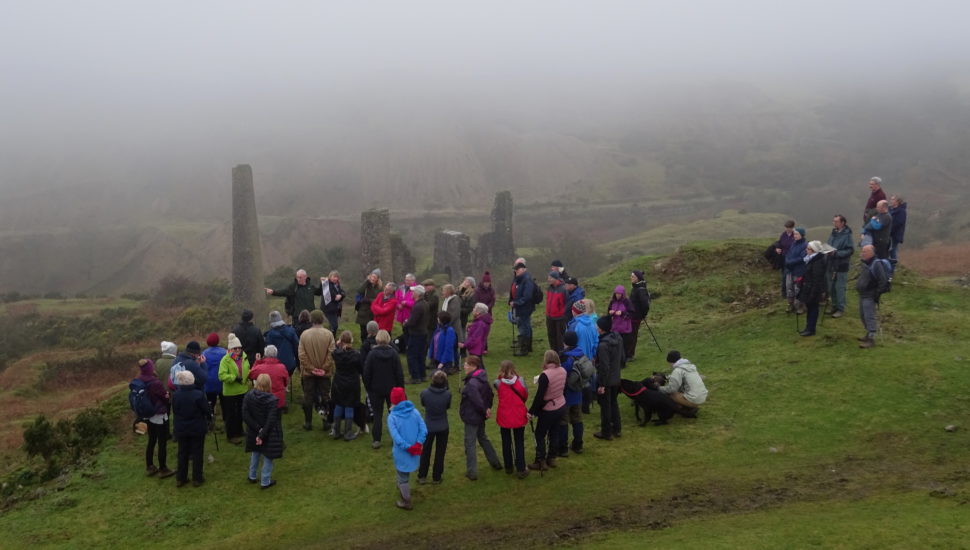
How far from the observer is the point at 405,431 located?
11.9 meters

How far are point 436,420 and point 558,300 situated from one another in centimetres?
692

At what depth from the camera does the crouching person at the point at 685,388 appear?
1469cm

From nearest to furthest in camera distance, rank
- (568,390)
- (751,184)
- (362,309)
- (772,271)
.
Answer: (568,390)
(362,309)
(772,271)
(751,184)

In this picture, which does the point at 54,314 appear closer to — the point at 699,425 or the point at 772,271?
the point at 772,271

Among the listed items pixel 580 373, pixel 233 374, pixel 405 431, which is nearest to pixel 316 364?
pixel 233 374

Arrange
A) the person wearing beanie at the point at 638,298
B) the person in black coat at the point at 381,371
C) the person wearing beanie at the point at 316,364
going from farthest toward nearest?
the person wearing beanie at the point at 638,298 < the person wearing beanie at the point at 316,364 < the person in black coat at the point at 381,371

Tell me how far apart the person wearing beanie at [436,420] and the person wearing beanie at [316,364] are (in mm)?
3135

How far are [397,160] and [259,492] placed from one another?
142736 millimetres

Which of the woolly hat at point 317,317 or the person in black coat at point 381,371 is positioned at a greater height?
the woolly hat at point 317,317

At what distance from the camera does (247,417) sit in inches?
511

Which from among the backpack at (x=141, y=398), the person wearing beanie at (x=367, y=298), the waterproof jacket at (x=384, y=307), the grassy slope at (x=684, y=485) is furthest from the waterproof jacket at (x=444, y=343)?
the backpack at (x=141, y=398)

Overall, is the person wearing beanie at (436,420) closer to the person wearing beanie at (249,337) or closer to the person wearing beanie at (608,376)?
the person wearing beanie at (608,376)

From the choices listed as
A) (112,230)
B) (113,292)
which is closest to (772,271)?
(113,292)

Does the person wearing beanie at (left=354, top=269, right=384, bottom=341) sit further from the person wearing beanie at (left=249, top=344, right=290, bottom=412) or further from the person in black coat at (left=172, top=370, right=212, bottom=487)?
the person in black coat at (left=172, top=370, right=212, bottom=487)
